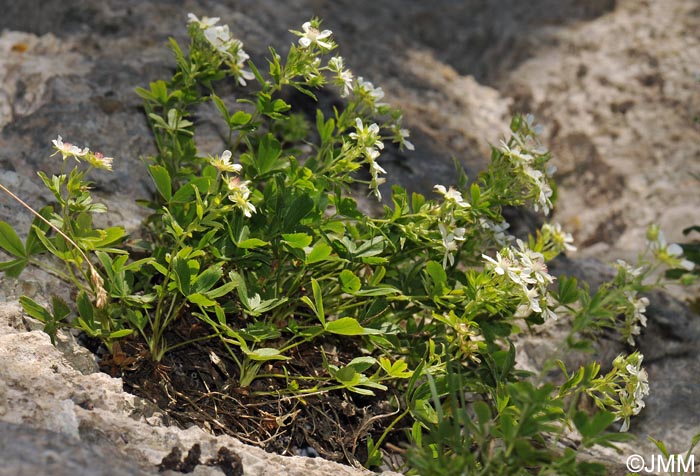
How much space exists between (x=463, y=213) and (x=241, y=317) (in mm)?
776

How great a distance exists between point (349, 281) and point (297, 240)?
0.64 ft

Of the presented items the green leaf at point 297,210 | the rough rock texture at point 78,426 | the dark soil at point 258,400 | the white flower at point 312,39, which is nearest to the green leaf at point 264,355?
the dark soil at point 258,400

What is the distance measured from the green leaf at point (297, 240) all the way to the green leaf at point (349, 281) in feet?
0.46

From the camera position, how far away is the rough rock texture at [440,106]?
2.07 metres

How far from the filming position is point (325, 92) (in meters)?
3.46

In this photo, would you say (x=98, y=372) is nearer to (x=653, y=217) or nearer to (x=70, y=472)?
(x=70, y=472)

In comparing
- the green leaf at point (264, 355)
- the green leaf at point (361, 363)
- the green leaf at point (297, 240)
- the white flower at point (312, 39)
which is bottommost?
the green leaf at point (361, 363)

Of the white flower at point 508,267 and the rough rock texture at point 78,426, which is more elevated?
the white flower at point 508,267

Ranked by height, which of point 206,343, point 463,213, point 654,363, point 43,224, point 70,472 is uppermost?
point 463,213

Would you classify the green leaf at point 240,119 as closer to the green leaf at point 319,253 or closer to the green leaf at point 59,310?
the green leaf at point 319,253

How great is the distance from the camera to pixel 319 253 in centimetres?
210

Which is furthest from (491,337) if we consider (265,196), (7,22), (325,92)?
(7,22)

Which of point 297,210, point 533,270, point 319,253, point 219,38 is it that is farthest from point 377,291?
point 219,38

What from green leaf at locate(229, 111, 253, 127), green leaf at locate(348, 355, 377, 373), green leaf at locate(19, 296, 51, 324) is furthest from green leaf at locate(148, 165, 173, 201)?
green leaf at locate(348, 355, 377, 373)
